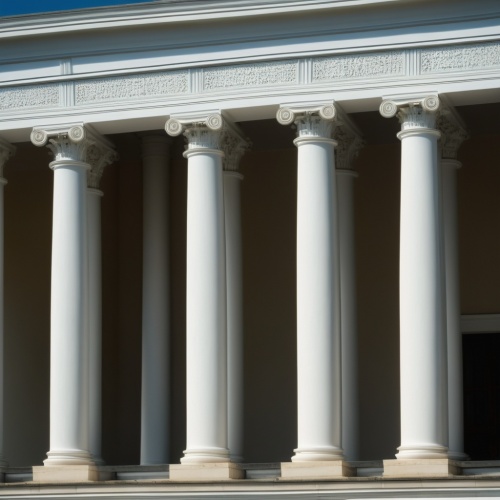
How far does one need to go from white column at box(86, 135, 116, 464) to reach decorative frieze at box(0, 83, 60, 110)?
221 centimetres

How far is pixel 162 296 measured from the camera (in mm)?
56844

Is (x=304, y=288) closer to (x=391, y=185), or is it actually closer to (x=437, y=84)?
(x=437, y=84)

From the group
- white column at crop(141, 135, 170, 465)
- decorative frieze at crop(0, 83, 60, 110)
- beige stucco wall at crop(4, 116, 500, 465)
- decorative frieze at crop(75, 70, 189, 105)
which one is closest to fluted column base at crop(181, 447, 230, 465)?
white column at crop(141, 135, 170, 465)

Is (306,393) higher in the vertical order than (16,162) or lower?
lower

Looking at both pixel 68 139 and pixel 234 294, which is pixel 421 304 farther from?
pixel 68 139

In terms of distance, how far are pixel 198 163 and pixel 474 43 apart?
9822mm

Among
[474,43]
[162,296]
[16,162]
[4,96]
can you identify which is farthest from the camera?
[16,162]

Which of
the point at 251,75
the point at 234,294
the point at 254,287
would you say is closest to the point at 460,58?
the point at 251,75

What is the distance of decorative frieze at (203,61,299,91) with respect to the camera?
1960 inches

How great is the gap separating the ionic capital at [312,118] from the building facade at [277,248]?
0.24ft

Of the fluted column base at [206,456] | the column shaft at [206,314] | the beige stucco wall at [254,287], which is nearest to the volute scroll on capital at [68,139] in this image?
the column shaft at [206,314]

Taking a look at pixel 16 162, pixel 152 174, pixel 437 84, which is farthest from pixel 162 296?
pixel 437 84

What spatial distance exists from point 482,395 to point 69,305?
16.8 meters

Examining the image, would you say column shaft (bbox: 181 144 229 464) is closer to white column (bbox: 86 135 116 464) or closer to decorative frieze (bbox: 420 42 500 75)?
white column (bbox: 86 135 116 464)
